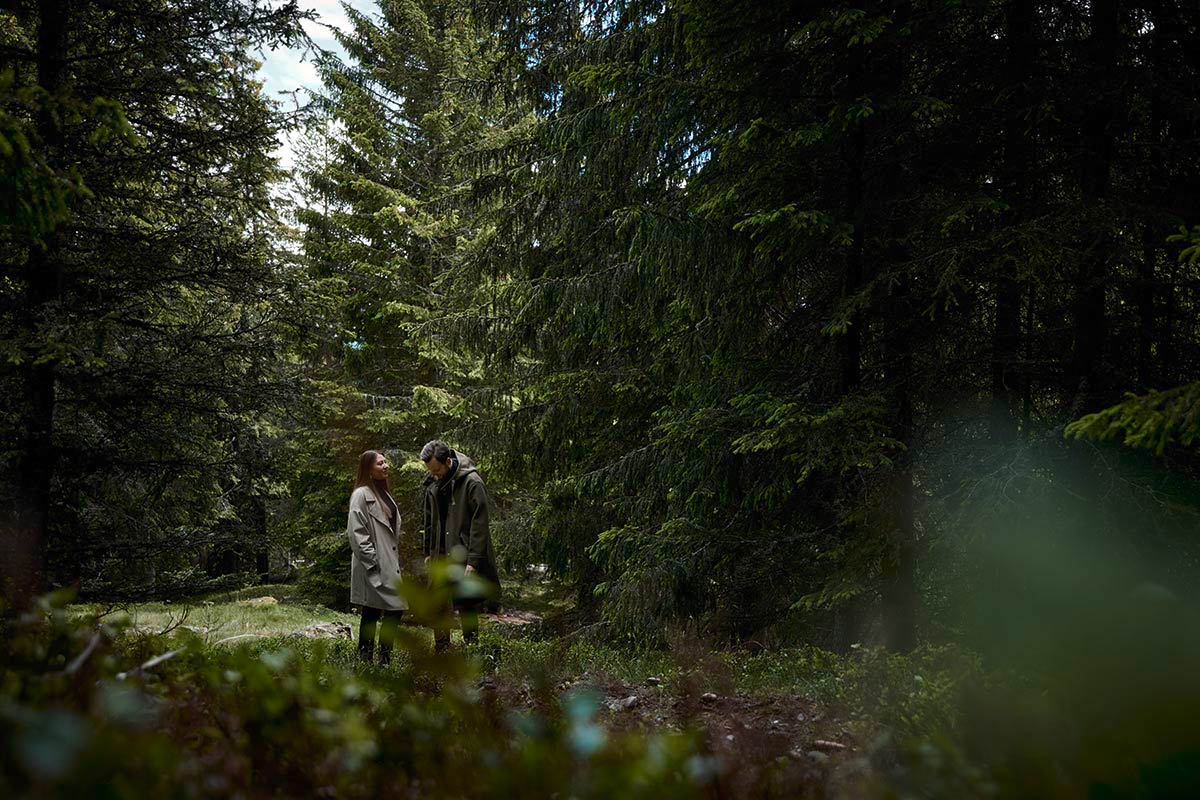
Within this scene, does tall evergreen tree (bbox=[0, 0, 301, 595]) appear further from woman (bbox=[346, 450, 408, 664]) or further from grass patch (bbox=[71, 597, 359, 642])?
grass patch (bbox=[71, 597, 359, 642])

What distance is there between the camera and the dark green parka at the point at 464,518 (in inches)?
282

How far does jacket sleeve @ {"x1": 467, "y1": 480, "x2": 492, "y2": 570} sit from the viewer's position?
23.4 feet

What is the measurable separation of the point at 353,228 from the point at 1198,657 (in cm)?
1867

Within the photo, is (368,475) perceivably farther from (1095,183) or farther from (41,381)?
(1095,183)

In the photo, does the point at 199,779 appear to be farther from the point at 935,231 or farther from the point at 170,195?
the point at 170,195

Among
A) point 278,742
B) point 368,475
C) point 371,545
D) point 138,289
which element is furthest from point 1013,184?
point 138,289

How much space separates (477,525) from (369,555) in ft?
3.66

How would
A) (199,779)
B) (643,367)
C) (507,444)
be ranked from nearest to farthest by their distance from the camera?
(199,779) < (643,367) < (507,444)

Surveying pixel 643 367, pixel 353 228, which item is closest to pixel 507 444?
pixel 643 367

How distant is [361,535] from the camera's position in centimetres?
717

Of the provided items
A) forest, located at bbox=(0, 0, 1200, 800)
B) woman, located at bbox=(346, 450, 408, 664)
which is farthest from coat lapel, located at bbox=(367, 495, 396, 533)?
forest, located at bbox=(0, 0, 1200, 800)

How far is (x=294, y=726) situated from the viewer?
5.08 ft

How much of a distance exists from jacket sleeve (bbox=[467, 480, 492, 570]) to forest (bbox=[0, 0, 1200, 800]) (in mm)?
881

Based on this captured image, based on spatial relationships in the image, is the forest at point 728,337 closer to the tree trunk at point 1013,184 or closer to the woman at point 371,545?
the tree trunk at point 1013,184
